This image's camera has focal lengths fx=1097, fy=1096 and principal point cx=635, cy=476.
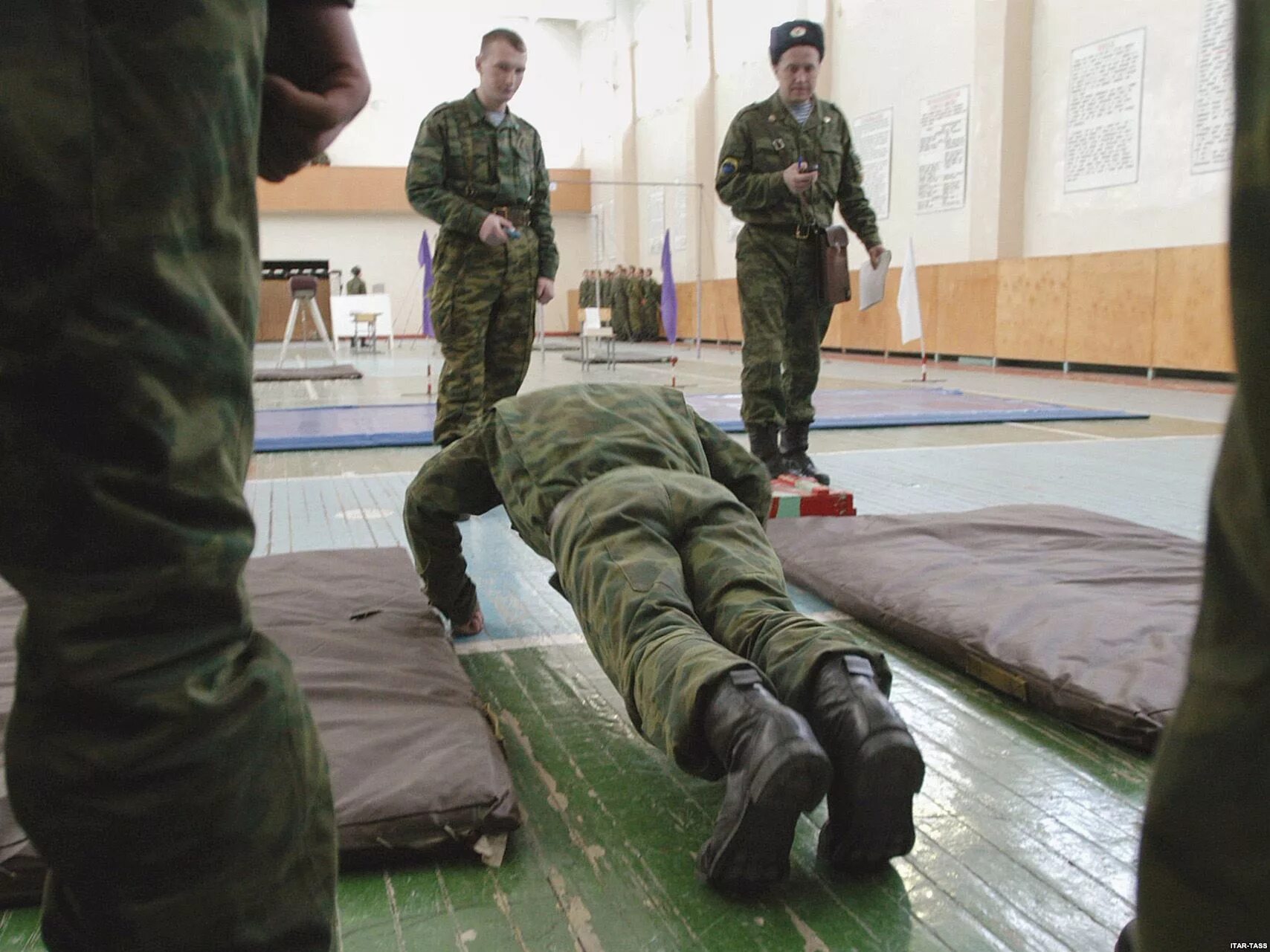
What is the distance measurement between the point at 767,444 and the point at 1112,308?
18.1 feet

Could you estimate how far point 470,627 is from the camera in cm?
204

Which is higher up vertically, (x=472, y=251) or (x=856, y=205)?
(x=856, y=205)

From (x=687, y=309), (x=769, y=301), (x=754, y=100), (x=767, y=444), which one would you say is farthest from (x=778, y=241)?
(x=687, y=309)

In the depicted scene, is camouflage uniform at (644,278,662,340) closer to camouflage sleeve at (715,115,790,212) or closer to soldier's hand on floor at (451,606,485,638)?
camouflage sleeve at (715,115,790,212)

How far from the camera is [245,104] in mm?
603

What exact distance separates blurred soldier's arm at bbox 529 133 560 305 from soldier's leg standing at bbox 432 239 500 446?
21 cm

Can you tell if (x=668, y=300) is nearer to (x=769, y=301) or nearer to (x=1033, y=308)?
(x=1033, y=308)

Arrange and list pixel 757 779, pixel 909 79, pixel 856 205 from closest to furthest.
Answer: pixel 757 779, pixel 856 205, pixel 909 79

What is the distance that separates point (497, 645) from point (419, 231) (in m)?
18.5

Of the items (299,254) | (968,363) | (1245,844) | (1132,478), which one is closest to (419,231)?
(299,254)

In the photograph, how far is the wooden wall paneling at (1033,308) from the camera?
28.1 ft

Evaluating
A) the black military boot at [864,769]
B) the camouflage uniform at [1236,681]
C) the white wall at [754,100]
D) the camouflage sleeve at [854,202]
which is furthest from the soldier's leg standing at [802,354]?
the camouflage uniform at [1236,681]

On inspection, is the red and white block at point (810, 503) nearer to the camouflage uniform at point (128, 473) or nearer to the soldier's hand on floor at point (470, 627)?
the soldier's hand on floor at point (470, 627)

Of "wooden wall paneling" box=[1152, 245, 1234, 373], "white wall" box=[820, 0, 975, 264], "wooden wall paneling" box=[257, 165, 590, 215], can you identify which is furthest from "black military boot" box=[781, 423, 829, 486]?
"wooden wall paneling" box=[257, 165, 590, 215]
